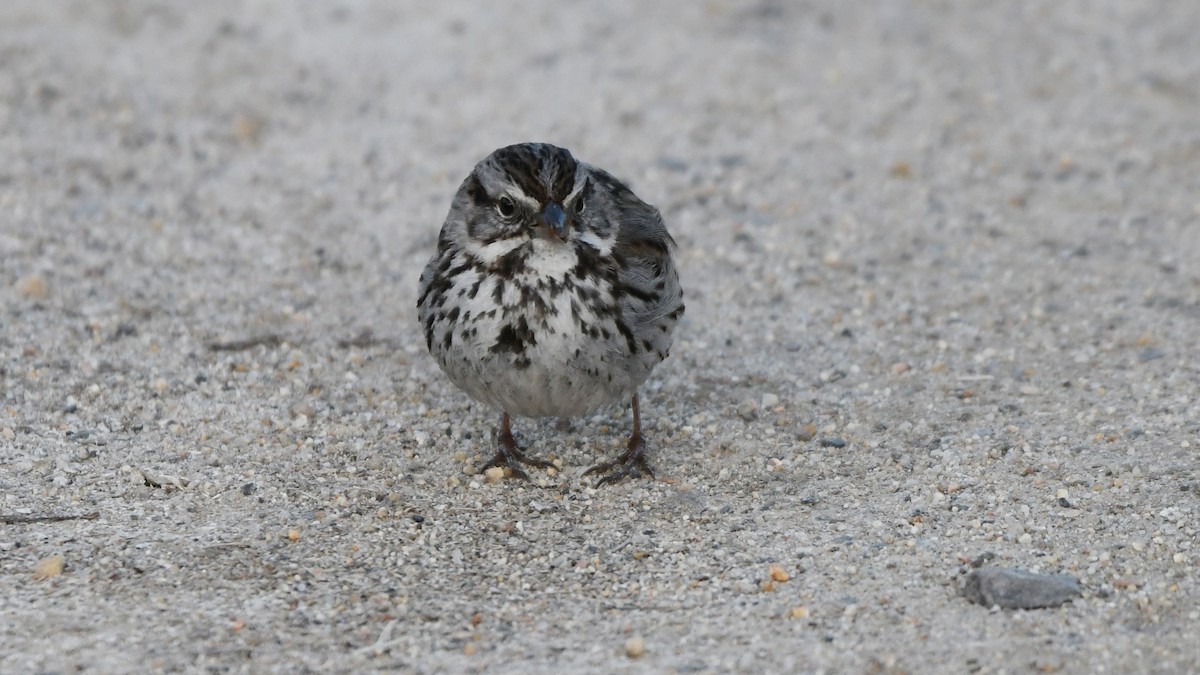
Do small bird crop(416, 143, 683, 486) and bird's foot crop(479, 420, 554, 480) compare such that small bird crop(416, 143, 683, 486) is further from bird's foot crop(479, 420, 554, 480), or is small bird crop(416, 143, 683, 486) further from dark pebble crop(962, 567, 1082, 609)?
dark pebble crop(962, 567, 1082, 609)

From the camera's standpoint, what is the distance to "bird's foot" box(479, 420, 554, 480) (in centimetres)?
597

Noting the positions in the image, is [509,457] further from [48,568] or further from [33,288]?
[33,288]

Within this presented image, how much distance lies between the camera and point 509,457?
6.03 meters

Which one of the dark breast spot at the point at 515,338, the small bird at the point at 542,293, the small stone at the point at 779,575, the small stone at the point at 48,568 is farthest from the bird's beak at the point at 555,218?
the small stone at the point at 48,568

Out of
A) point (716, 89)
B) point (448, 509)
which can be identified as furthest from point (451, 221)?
point (716, 89)

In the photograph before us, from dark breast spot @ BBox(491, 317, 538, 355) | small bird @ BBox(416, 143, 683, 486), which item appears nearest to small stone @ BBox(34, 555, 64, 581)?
small bird @ BBox(416, 143, 683, 486)

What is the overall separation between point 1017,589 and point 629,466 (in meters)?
1.70

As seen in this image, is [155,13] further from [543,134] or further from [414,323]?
[414,323]

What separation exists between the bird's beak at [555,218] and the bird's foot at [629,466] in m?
1.05

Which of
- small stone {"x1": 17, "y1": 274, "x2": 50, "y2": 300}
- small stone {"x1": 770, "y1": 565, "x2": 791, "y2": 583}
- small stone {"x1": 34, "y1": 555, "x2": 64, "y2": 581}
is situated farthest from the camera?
small stone {"x1": 17, "y1": 274, "x2": 50, "y2": 300}

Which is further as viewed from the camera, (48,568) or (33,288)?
(33,288)

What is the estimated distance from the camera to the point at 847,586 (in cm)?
507

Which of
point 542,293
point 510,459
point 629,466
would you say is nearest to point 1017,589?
point 629,466

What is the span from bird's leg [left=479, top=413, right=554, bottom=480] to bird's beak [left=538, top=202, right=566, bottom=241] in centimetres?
103
